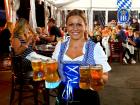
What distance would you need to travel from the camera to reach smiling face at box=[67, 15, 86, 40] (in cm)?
176

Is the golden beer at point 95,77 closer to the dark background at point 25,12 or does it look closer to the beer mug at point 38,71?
the beer mug at point 38,71

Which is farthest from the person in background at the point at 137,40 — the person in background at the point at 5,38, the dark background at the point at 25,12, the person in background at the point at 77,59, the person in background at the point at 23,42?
the person in background at the point at 77,59

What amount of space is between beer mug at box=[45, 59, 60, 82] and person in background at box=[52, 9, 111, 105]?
0.26 ft

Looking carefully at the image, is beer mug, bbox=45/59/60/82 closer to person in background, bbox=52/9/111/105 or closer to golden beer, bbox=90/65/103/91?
person in background, bbox=52/9/111/105

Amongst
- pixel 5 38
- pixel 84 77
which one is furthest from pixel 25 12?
pixel 84 77

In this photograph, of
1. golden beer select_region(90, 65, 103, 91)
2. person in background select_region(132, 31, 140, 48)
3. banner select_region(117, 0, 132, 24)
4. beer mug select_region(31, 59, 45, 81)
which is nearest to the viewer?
golden beer select_region(90, 65, 103, 91)

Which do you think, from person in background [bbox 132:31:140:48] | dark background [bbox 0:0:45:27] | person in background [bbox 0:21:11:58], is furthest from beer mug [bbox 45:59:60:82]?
person in background [bbox 132:31:140:48]

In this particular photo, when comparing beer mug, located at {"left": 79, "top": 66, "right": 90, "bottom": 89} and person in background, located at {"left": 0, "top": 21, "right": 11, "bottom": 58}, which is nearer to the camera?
beer mug, located at {"left": 79, "top": 66, "right": 90, "bottom": 89}

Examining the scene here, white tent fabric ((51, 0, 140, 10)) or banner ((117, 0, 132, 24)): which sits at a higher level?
white tent fabric ((51, 0, 140, 10))

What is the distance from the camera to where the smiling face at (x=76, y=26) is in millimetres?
1760

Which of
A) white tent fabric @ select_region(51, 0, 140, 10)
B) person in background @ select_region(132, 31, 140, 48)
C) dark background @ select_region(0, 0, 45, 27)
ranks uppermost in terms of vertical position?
white tent fabric @ select_region(51, 0, 140, 10)

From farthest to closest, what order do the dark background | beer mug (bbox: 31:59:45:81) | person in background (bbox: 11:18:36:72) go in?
the dark background < person in background (bbox: 11:18:36:72) < beer mug (bbox: 31:59:45:81)

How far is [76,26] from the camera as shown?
1761 millimetres

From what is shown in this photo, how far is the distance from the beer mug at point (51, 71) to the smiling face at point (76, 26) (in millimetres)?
219
